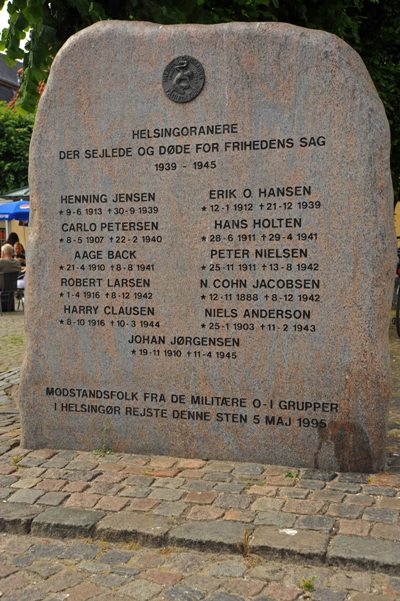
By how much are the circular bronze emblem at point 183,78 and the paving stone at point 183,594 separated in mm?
2854

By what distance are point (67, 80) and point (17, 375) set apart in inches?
159

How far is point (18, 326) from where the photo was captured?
42.9 ft

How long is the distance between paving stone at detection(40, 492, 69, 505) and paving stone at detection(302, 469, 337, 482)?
1346 millimetres

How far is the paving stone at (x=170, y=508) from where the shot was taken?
3871 millimetres

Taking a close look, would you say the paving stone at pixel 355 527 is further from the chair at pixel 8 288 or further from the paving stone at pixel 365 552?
the chair at pixel 8 288

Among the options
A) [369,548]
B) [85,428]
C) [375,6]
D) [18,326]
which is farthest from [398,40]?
[369,548]

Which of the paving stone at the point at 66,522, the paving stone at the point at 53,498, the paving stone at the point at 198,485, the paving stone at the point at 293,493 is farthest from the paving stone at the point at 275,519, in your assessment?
the paving stone at the point at 53,498

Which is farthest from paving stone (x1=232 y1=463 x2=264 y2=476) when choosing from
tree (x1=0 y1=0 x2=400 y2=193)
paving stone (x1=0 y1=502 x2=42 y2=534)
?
tree (x1=0 y1=0 x2=400 y2=193)

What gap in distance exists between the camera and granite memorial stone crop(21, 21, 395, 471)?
4.45m

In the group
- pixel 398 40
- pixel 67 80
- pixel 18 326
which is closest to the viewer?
pixel 67 80

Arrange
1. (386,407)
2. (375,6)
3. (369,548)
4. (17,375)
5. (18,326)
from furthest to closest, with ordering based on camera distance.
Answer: (18,326) → (375,6) → (17,375) → (386,407) → (369,548)

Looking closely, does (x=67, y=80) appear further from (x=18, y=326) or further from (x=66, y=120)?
(x=18, y=326)

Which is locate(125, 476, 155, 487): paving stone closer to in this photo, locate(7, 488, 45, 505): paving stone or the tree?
locate(7, 488, 45, 505): paving stone

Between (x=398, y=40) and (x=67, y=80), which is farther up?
(x=398, y=40)
